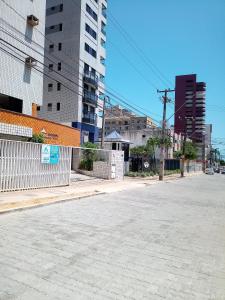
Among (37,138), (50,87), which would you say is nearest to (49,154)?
(37,138)

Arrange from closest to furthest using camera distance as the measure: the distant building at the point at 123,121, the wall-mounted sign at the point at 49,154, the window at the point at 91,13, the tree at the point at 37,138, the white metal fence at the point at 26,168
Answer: the white metal fence at the point at 26,168 → the wall-mounted sign at the point at 49,154 → the tree at the point at 37,138 → the window at the point at 91,13 → the distant building at the point at 123,121

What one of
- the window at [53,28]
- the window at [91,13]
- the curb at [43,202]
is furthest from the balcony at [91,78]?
the curb at [43,202]

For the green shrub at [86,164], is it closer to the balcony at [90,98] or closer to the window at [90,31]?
the balcony at [90,98]

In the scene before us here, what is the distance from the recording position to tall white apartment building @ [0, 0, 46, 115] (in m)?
26.6

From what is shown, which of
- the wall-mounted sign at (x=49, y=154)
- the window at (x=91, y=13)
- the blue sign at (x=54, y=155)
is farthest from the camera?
the window at (x=91, y=13)

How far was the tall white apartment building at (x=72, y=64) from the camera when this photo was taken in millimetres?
48094

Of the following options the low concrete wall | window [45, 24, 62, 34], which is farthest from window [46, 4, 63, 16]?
the low concrete wall

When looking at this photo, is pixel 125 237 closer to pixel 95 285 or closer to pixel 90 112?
pixel 95 285

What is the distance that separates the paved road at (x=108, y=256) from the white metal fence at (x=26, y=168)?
4.01 meters

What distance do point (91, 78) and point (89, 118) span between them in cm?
645

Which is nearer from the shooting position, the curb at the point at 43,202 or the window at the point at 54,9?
the curb at the point at 43,202

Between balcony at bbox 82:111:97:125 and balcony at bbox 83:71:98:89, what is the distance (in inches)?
185

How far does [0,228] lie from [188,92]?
245ft

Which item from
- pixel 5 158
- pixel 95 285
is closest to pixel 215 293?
pixel 95 285
